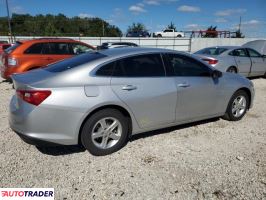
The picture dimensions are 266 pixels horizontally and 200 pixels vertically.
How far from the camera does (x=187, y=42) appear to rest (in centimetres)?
3484

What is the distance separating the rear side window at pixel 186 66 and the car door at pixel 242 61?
6057 mm

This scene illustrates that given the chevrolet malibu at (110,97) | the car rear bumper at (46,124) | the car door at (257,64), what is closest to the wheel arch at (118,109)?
Result: the chevrolet malibu at (110,97)

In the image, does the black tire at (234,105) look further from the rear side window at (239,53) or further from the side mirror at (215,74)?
the rear side window at (239,53)

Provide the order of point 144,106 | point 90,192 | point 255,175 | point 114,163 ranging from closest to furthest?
point 90,192, point 255,175, point 114,163, point 144,106

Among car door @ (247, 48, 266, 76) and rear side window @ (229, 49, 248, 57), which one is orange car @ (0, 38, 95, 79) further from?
car door @ (247, 48, 266, 76)

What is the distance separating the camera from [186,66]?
480cm

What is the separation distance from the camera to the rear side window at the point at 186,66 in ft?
15.2

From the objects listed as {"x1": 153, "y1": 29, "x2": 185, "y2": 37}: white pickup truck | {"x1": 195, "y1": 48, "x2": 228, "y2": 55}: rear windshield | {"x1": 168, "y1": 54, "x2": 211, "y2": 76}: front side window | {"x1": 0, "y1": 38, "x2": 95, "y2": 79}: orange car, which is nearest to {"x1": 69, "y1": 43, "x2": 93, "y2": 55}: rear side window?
{"x1": 0, "y1": 38, "x2": 95, "y2": 79}: orange car

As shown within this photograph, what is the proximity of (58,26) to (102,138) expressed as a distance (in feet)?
182

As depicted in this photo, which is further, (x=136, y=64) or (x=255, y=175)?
(x=136, y=64)

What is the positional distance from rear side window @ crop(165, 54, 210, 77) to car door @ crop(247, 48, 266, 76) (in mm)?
6956

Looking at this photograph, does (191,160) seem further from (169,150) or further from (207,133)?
(207,133)

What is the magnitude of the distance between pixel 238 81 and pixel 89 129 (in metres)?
3.23

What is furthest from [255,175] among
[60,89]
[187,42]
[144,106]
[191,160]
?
[187,42]
